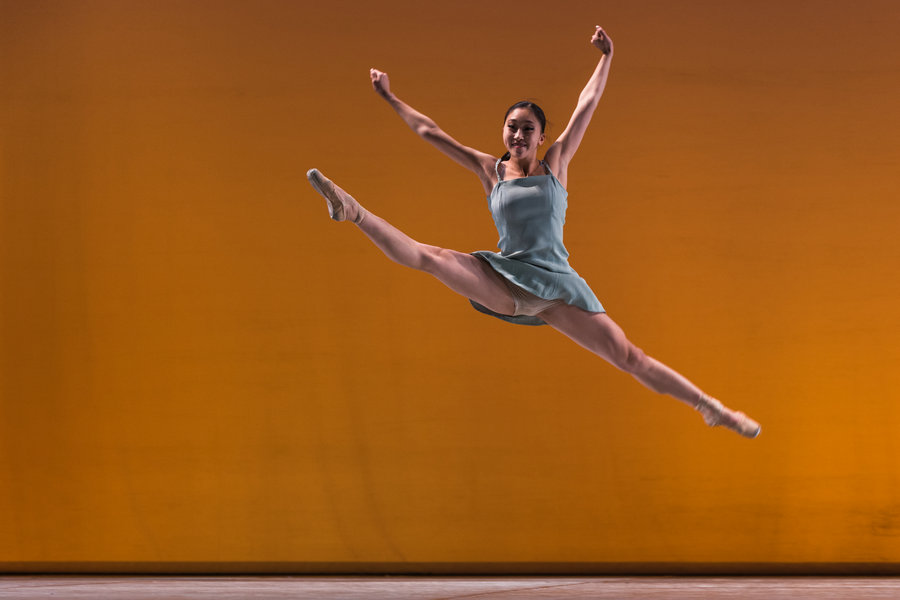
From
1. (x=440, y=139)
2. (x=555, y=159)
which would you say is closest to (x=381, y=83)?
(x=440, y=139)

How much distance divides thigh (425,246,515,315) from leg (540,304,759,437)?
20 centimetres

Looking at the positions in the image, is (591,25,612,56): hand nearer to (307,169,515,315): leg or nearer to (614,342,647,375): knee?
(307,169,515,315): leg

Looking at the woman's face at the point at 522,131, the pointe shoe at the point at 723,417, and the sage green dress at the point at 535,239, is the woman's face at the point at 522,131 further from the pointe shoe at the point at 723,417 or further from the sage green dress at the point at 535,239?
the pointe shoe at the point at 723,417

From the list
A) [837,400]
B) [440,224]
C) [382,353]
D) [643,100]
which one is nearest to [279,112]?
[440,224]

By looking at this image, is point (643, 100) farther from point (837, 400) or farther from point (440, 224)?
point (837, 400)

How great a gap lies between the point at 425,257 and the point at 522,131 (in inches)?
22.9

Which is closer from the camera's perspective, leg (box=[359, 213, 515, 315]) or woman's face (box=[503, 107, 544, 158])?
leg (box=[359, 213, 515, 315])

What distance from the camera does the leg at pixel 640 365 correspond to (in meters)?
2.92

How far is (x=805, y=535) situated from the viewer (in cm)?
397

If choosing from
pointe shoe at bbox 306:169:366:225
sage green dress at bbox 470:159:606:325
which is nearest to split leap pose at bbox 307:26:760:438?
sage green dress at bbox 470:159:606:325

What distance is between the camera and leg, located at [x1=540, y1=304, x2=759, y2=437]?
292 centimetres

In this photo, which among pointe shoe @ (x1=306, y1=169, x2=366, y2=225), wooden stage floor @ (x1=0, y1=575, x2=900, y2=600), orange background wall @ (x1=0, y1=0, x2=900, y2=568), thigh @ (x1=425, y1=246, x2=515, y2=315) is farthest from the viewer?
orange background wall @ (x1=0, y1=0, x2=900, y2=568)

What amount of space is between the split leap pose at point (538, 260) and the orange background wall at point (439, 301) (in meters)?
0.99

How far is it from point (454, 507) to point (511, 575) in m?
0.39
